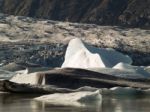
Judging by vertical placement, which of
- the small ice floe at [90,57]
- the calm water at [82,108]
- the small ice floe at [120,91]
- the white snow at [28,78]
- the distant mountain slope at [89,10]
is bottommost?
the small ice floe at [120,91]

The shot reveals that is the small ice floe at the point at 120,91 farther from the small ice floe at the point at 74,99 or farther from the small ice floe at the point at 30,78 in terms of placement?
the small ice floe at the point at 74,99

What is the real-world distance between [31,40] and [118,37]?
1214 centimetres

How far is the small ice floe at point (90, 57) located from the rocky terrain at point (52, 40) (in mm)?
15457

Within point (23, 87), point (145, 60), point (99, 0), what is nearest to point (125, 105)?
point (23, 87)

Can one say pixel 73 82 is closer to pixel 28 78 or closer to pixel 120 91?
pixel 28 78

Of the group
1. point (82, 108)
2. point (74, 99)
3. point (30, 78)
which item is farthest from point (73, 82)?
point (82, 108)

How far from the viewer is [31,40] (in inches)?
3462

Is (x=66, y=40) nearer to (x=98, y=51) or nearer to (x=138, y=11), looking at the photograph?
(x=98, y=51)

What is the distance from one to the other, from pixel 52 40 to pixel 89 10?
249 ft

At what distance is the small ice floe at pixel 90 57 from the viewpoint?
55750mm

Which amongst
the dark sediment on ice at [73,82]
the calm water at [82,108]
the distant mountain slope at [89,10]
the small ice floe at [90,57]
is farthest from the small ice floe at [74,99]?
the distant mountain slope at [89,10]

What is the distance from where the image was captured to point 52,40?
89.9 metres

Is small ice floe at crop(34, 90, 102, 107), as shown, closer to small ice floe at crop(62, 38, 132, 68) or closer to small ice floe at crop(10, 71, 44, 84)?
small ice floe at crop(10, 71, 44, 84)

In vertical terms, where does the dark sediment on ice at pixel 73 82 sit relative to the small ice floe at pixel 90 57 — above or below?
below
